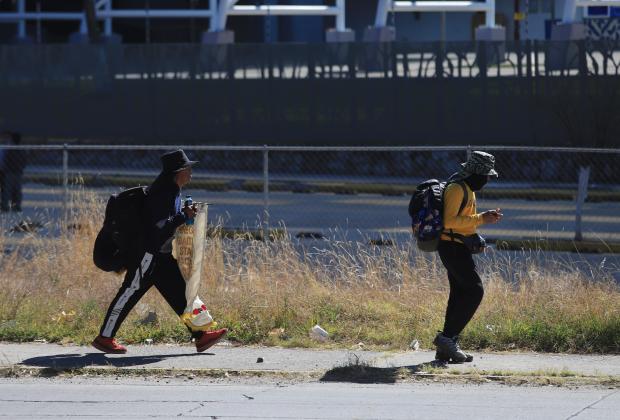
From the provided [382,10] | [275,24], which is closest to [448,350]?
[382,10]

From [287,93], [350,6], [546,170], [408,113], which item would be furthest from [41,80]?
[350,6]

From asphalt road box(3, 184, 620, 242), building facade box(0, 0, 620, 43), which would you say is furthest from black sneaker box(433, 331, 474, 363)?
building facade box(0, 0, 620, 43)

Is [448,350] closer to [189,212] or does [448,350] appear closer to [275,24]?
[189,212]

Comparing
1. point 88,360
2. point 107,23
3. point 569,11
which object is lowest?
point 88,360

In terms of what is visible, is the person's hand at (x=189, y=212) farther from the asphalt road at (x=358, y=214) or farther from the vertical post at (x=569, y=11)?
the vertical post at (x=569, y=11)

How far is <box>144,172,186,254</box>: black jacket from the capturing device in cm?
910

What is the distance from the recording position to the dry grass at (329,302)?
32.2ft

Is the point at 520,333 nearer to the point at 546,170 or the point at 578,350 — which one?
the point at 578,350

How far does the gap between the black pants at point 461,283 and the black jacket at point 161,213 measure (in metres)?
2.21

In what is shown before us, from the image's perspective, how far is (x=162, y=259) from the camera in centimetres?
941

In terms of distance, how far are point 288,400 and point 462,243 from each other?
193 centimetres

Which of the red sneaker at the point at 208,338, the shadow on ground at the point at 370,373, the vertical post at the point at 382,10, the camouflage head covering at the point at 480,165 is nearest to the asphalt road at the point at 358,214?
the red sneaker at the point at 208,338

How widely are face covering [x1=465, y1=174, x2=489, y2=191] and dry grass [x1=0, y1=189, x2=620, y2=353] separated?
1.63m

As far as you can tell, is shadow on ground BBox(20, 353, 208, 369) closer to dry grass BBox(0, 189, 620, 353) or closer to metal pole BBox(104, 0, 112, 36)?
dry grass BBox(0, 189, 620, 353)
